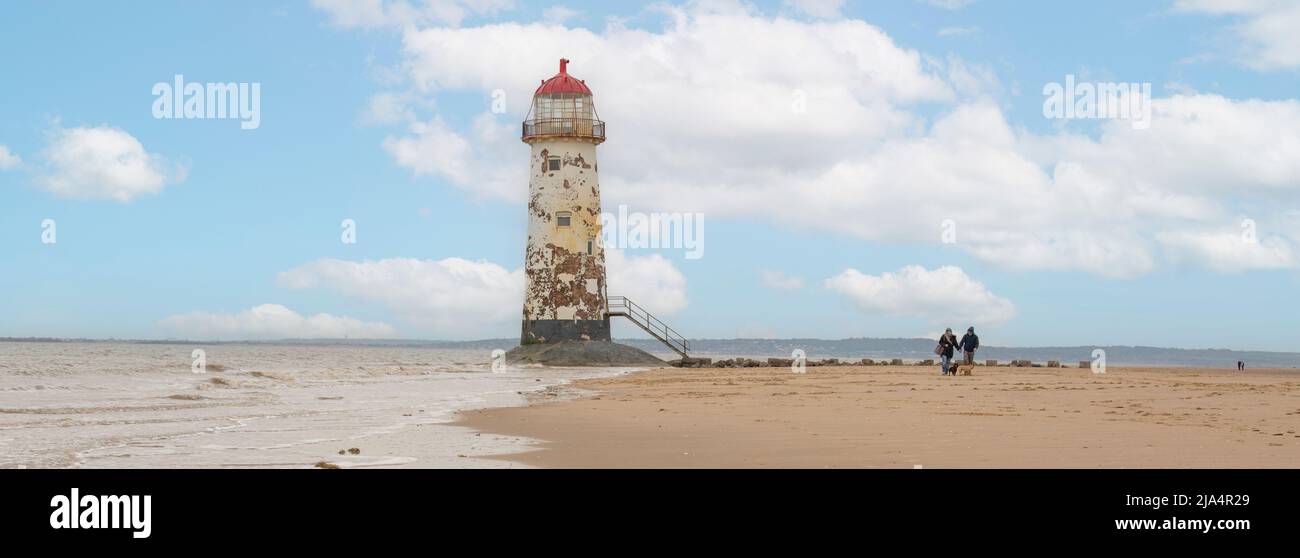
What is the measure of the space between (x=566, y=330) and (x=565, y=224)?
13.3ft

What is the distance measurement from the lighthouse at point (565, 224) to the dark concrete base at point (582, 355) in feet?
1.96

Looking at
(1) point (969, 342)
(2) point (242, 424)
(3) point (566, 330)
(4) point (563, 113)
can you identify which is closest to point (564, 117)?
(4) point (563, 113)

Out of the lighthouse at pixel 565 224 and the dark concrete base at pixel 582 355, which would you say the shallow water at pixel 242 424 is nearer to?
the dark concrete base at pixel 582 355

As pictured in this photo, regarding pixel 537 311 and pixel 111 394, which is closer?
pixel 111 394

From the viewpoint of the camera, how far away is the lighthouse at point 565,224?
44.2 m

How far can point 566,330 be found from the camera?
44.3 metres

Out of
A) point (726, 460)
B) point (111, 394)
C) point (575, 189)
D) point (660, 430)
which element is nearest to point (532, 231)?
point (575, 189)

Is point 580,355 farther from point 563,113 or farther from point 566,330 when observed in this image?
point 563,113

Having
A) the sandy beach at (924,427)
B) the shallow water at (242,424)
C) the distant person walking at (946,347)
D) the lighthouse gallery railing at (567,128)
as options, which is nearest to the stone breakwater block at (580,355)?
the lighthouse gallery railing at (567,128)
